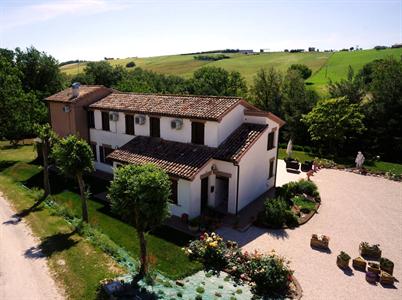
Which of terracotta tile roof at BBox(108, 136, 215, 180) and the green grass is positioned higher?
Result: terracotta tile roof at BBox(108, 136, 215, 180)

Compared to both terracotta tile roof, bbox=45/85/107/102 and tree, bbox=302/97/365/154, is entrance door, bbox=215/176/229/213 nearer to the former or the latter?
terracotta tile roof, bbox=45/85/107/102

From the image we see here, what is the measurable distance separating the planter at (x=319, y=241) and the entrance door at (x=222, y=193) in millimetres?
6016

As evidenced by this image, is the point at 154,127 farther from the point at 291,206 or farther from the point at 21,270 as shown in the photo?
the point at 21,270

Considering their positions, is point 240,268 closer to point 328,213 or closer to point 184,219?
point 184,219

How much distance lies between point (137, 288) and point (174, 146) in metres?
11.5

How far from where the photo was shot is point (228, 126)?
2217 centimetres

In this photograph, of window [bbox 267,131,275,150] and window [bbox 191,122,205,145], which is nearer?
window [bbox 191,122,205,145]

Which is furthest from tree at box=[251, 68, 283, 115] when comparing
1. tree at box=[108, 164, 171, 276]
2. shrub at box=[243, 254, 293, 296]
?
tree at box=[108, 164, 171, 276]

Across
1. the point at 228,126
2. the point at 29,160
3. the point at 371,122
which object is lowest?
the point at 29,160

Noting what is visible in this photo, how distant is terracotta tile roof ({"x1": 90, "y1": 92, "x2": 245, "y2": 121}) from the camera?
72.1 ft

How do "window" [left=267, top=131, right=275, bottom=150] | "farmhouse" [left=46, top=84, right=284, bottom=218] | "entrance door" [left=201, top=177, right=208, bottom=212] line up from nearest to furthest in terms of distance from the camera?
"farmhouse" [left=46, top=84, right=284, bottom=218] → "entrance door" [left=201, top=177, right=208, bottom=212] → "window" [left=267, top=131, right=275, bottom=150]

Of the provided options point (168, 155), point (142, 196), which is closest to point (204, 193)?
point (168, 155)

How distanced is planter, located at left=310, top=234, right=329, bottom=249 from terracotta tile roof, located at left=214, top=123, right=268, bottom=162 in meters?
6.14

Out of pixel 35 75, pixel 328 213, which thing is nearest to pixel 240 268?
pixel 328 213
